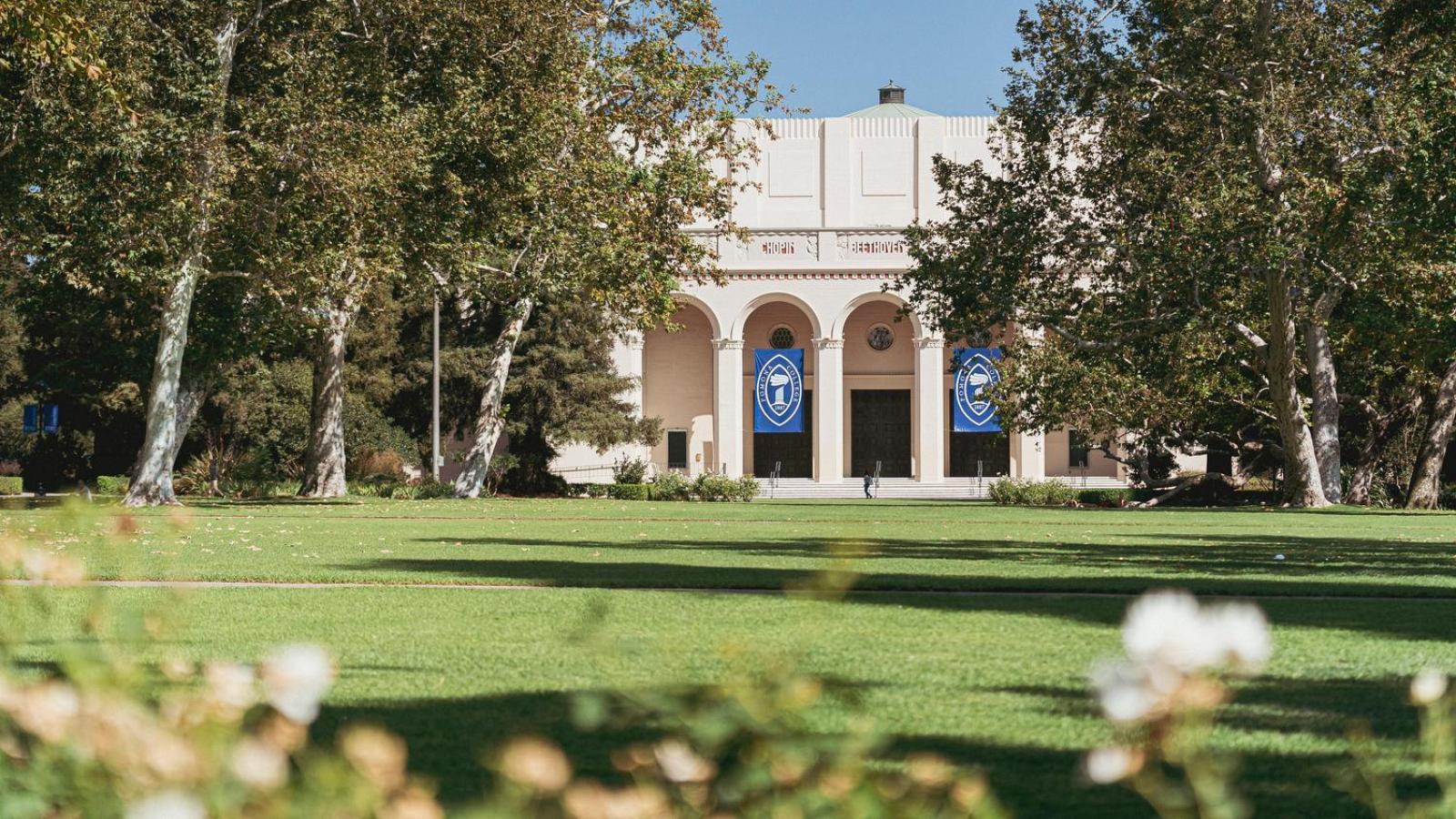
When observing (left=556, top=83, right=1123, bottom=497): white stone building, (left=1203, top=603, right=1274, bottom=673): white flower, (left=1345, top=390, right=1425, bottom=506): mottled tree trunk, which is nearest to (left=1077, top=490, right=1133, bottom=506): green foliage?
(left=1345, top=390, right=1425, bottom=506): mottled tree trunk

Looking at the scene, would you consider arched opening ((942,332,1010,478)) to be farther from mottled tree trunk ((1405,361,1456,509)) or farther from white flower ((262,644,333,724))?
white flower ((262,644,333,724))

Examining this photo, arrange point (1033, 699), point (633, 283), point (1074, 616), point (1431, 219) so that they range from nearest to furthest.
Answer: point (1033, 699) < point (1074, 616) < point (1431, 219) < point (633, 283)

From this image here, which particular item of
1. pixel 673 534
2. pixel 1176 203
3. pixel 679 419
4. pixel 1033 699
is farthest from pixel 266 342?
pixel 679 419

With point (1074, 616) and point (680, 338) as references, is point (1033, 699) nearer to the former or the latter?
point (1074, 616)

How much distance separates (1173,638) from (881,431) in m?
75.3

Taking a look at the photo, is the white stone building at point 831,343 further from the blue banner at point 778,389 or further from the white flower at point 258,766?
the white flower at point 258,766

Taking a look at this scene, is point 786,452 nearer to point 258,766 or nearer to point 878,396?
point 878,396

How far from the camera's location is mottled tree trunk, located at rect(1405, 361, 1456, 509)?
40.8 metres

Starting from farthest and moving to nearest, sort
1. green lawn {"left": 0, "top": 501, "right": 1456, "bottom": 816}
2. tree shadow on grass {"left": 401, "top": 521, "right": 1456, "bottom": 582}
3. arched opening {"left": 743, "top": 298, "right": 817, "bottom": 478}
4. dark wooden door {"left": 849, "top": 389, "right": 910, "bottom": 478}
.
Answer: dark wooden door {"left": 849, "top": 389, "right": 910, "bottom": 478} → arched opening {"left": 743, "top": 298, "right": 817, "bottom": 478} → tree shadow on grass {"left": 401, "top": 521, "right": 1456, "bottom": 582} → green lawn {"left": 0, "top": 501, "right": 1456, "bottom": 816}

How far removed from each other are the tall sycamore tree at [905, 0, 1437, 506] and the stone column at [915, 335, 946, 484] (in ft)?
117

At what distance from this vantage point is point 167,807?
1.75m

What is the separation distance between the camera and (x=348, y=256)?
27.5 metres

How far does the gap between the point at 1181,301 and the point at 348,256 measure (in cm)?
1761

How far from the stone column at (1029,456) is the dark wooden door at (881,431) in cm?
554
